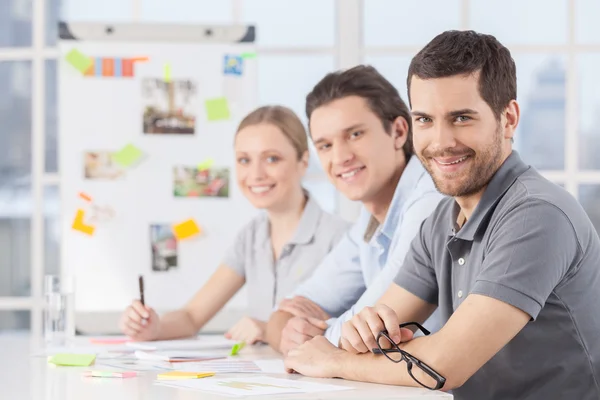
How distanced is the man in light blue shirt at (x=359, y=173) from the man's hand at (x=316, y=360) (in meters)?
0.50

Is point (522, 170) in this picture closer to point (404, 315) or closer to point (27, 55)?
point (404, 315)

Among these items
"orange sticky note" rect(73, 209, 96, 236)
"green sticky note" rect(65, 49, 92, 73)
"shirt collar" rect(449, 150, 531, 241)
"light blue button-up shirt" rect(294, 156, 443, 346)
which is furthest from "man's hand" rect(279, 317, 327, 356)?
"green sticky note" rect(65, 49, 92, 73)

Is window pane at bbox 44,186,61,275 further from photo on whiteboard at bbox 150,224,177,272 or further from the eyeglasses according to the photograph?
the eyeglasses

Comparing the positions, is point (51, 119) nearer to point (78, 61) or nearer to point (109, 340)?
point (78, 61)

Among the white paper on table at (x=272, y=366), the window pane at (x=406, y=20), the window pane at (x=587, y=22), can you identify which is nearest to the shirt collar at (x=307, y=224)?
the white paper on table at (x=272, y=366)

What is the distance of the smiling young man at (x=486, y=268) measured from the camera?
1.41 m

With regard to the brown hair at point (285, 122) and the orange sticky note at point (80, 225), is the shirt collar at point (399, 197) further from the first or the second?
the orange sticky note at point (80, 225)

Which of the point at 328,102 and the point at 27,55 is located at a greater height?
the point at 27,55

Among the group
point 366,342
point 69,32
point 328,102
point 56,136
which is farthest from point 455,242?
point 56,136

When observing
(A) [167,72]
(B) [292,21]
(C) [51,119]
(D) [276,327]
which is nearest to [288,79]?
(B) [292,21]

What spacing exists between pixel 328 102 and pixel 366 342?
92 centimetres

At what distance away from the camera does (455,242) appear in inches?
64.8

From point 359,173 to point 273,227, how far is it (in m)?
0.71

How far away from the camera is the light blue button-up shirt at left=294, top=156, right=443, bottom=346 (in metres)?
1.99
